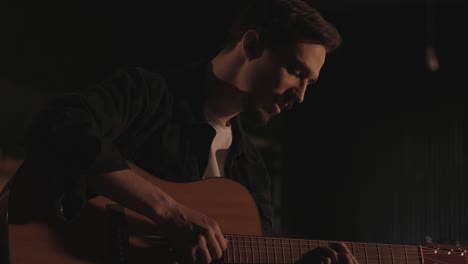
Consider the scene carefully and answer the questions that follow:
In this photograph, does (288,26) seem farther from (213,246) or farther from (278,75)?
(213,246)

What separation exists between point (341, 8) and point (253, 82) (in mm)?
2752

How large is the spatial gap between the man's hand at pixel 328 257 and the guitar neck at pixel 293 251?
0.04ft

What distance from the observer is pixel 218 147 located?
1402mm

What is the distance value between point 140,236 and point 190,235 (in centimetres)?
10

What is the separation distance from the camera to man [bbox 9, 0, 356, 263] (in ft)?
3.16

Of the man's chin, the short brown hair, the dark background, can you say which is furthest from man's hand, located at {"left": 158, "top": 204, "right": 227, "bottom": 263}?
the dark background

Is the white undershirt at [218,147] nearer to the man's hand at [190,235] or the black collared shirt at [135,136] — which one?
the black collared shirt at [135,136]

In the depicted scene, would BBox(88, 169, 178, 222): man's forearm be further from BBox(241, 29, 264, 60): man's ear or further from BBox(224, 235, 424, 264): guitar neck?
BBox(241, 29, 264, 60): man's ear

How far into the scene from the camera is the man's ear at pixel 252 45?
135 centimetres

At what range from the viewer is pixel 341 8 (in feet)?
12.8

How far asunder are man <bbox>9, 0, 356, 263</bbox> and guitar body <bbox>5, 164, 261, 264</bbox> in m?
0.04

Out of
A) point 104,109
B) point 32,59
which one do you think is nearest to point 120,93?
point 104,109

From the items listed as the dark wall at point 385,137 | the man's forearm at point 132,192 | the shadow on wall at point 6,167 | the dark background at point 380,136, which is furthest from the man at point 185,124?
the dark wall at point 385,137

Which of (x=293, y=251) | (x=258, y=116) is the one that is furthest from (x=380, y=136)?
(x=293, y=251)
